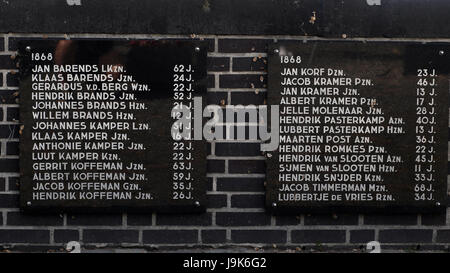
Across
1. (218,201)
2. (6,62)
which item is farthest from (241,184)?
(6,62)

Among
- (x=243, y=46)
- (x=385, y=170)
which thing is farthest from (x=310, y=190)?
(x=243, y=46)

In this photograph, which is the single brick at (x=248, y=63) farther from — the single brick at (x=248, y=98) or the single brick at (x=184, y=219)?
→ the single brick at (x=184, y=219)

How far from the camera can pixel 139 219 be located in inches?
159

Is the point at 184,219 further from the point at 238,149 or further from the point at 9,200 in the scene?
the point at 9,200

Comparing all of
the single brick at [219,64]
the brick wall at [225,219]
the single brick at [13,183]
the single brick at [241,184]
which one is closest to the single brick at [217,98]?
the brick wall at [225,219]

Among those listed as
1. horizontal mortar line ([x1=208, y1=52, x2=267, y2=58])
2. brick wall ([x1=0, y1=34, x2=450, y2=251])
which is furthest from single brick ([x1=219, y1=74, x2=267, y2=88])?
horizontal mortar line ([x1=208, y1=52, x2=267, y2=58])

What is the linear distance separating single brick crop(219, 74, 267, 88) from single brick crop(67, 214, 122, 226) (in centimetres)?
122

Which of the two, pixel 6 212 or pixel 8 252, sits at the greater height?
pixel 6 212

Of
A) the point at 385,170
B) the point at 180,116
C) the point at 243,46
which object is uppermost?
the point at 243,46

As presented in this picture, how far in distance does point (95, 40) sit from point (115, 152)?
80 cm

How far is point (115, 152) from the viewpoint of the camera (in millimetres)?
3947

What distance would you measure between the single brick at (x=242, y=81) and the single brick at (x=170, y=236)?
43.0 inches

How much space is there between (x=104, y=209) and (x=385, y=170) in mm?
2021

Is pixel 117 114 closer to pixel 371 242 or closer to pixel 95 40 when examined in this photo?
pixel 95 40
